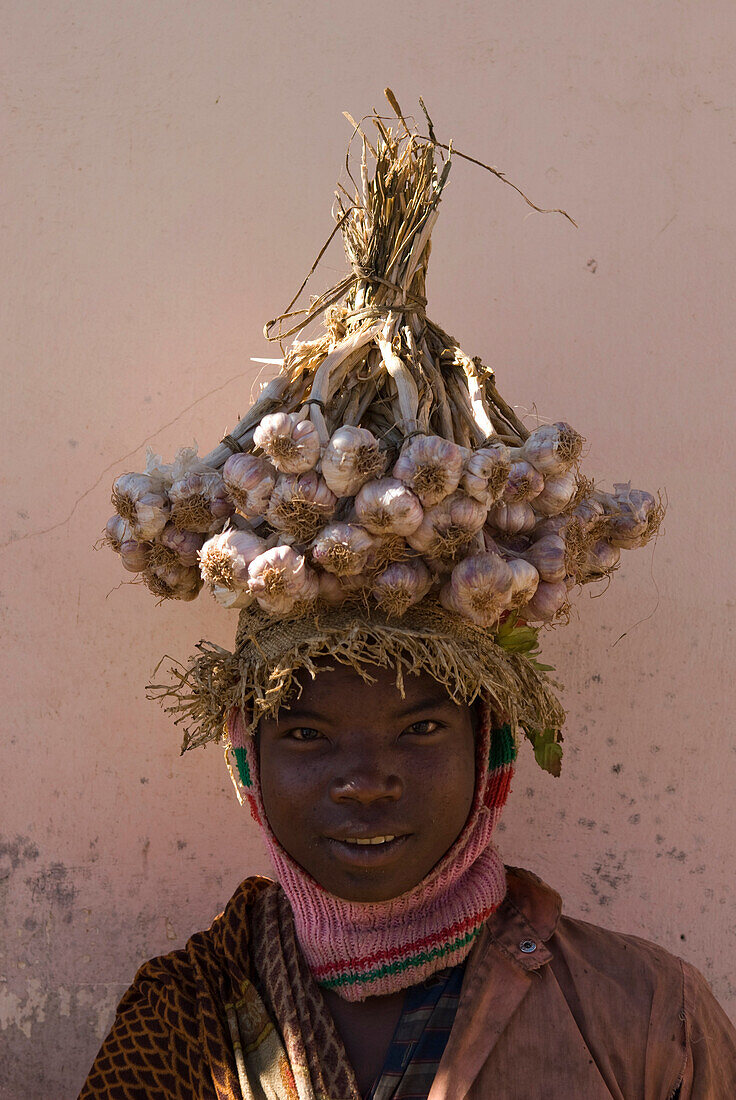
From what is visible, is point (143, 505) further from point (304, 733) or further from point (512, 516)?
point (512, 516)

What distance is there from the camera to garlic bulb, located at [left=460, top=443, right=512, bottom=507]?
149cm


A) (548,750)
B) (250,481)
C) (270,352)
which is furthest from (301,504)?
(270,352)

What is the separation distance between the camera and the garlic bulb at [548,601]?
1643 millimetres

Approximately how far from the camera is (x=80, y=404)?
234cm

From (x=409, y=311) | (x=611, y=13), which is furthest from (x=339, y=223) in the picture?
(x=611, y=13)

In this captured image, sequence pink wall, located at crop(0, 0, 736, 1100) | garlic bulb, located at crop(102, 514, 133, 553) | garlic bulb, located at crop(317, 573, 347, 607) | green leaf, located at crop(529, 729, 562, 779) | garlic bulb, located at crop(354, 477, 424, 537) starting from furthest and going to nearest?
pink wall, located at crop(0, 0, 736, 1100), green leaf, located at crop(529, 729, 562, 779), garlic bulb, located at crop(102, 514, 133, 553), garlic bulb, located at crop(317, 573, 347, 607), garlic bulb, located at crop(354, 477, 424, 537)

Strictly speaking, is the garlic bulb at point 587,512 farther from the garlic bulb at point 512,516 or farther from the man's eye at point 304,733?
the man's eye at point 304,733

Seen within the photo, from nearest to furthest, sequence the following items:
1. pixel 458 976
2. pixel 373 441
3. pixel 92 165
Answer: pixel 373 441 < pixel 458 976 < pixel 92 165

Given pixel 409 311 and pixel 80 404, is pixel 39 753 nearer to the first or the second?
pixel 80 404

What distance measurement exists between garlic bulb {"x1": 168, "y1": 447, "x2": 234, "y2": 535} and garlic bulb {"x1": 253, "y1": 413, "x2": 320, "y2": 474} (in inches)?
6.3

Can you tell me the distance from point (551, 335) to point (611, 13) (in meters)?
0.75

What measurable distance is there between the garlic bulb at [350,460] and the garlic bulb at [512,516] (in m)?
0.22

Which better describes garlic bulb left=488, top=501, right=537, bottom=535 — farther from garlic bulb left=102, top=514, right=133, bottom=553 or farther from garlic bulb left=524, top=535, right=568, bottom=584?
garlic bulb left=102, top=514, right=133, bottom=553

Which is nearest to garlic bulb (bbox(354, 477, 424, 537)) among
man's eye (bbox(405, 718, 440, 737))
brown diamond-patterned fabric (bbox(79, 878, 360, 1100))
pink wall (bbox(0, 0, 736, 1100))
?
man's eye (bbox(405, 718, 440, 737))
